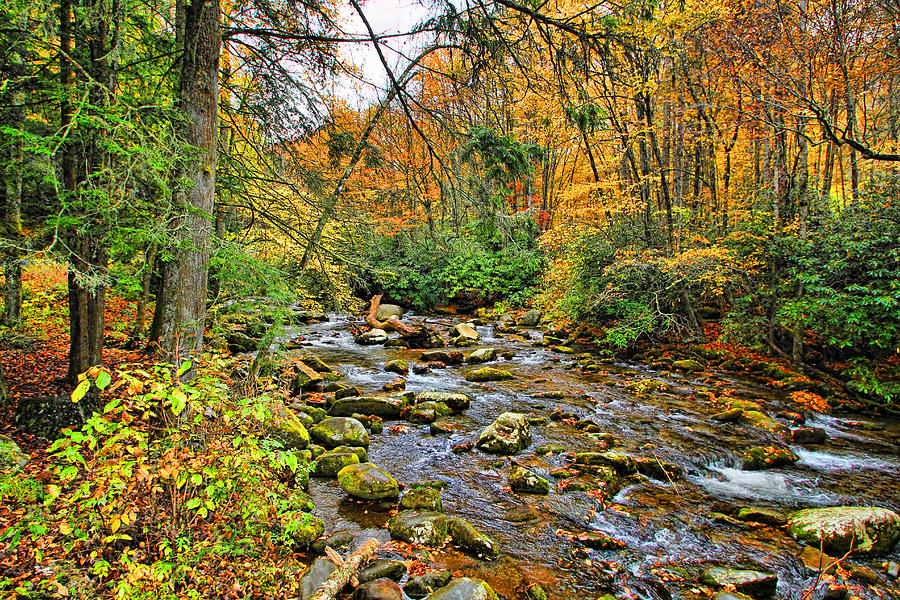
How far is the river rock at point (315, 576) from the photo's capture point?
3.28 meters

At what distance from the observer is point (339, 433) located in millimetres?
6461

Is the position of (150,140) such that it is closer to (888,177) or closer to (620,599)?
(620,599)

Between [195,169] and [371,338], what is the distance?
10873mm

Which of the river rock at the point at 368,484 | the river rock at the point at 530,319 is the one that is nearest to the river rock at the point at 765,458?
the river rock at the point at 368,484

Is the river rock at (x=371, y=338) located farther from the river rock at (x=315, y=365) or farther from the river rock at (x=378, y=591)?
the river rock at (x=378, y=591)

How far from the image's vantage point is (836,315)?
8.20m

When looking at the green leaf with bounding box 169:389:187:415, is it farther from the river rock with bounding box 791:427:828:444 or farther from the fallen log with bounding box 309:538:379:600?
the river rock with bounding box 791:427:828:444

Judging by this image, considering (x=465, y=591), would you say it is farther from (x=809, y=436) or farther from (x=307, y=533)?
(x=809, y=436)

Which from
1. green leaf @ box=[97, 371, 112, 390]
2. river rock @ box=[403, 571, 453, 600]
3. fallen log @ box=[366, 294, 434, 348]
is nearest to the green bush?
green leaf @ box=[97, 371, 112, 390]

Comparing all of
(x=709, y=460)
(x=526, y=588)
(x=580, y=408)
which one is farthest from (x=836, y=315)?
(x=526, y=588)

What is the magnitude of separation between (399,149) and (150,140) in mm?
2719

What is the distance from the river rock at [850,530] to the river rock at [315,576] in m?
4.68

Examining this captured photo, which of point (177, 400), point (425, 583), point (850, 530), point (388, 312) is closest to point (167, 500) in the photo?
point (177, 400)

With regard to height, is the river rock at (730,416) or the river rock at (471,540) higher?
the river rock at (730,416)
